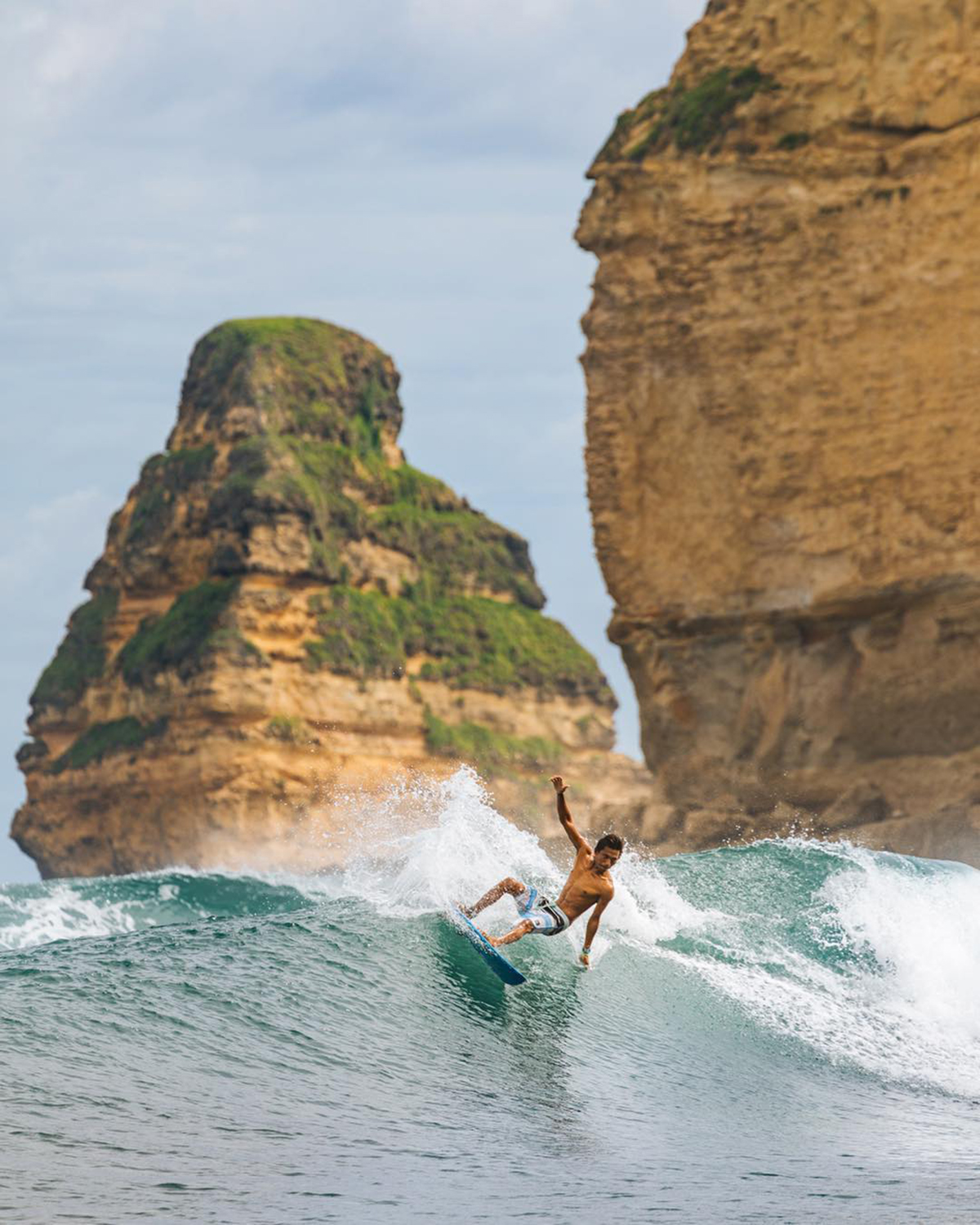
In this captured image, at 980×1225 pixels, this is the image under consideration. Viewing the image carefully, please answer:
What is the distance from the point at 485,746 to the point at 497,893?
56725 mm

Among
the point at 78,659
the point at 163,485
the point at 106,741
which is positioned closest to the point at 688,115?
the point at 106,741

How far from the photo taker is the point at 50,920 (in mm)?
28484

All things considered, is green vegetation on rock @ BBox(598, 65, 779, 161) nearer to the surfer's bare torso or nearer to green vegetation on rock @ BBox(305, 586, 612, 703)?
the surfer's bare torso

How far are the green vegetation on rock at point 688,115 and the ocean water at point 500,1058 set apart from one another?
1599cm

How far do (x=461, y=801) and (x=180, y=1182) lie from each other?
8365mm

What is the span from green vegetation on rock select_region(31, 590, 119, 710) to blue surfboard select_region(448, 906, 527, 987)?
57902mm

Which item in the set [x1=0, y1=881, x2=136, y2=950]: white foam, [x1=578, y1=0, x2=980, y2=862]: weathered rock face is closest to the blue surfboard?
[x1=578, y1=0, x2=980, y2=862]: weathered rock face

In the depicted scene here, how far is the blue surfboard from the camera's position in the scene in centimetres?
1243

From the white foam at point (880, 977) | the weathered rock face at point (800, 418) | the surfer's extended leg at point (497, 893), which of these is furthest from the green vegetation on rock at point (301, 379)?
the surfer's extended leg at point (497, 893)

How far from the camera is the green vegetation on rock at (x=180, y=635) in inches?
2426

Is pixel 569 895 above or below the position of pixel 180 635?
below

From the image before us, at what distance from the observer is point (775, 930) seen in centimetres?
1638

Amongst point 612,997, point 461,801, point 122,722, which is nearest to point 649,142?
point 461,801

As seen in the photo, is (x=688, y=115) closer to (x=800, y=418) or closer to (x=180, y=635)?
(x=800, y=418)
